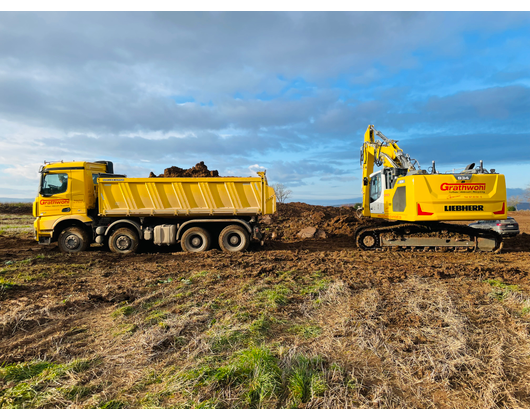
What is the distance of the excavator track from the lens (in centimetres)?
1102

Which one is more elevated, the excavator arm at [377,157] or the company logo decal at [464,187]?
the excavator arm at [377,157]

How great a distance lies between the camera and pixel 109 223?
11.2 m

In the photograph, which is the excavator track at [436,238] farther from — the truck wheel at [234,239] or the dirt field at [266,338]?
the truck wheel at [234,239]

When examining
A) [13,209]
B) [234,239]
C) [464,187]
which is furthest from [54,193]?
[13,209]

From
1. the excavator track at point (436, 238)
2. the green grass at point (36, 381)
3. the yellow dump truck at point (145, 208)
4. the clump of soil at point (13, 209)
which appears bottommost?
the green grass at point (36, 381)

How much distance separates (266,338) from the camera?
414 centimetres

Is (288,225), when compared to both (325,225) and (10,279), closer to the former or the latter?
(325,225)

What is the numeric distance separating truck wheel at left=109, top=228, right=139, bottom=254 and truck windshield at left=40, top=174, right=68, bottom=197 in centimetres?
235

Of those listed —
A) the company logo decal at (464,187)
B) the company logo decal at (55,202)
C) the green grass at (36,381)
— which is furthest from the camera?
the company logo decal at (55,202)

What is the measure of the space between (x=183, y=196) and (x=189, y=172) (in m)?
10.9

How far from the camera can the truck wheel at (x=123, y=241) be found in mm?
11023

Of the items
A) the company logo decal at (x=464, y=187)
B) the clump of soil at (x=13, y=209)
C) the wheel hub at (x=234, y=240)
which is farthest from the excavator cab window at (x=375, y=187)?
the clump of soil at (x=13, y=209)

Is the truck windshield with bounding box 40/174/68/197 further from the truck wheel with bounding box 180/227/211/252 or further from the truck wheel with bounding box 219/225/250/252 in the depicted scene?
the truck wheel with bounding box 219/225/250/252

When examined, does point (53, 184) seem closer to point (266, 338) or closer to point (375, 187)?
point (266, 338)
